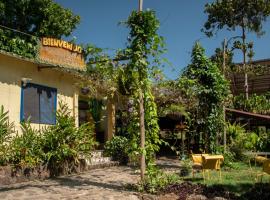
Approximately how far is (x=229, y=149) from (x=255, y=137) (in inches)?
126

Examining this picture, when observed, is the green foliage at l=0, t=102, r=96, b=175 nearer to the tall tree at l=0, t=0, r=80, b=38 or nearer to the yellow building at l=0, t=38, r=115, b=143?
the yellow building at l=0, t=38, r=115, b=143

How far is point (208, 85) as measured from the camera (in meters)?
16.0

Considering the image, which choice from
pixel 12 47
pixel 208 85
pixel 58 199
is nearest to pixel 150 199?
pixel 58 199

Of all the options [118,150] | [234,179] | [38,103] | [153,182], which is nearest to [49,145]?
[38,103]

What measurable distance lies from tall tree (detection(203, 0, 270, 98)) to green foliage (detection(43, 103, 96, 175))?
1766 cm

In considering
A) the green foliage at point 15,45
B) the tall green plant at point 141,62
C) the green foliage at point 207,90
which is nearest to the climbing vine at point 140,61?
the tall green plant at point 141,62

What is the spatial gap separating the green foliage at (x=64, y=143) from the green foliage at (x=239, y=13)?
19.0m

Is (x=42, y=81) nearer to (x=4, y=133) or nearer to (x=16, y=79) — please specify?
(x=16, y=79)

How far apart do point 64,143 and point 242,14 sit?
20.7 meters

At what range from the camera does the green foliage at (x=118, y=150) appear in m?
15.6

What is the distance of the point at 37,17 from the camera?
2467 centimetres

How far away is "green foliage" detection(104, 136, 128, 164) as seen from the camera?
15.6 meters

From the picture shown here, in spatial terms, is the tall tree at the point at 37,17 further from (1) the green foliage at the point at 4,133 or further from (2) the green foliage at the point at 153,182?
(2) the green foliage at the point at 153,182

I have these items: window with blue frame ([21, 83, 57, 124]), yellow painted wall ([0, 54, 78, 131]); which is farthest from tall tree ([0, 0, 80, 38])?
window with blue frame ([21, 83, 57, 124])
